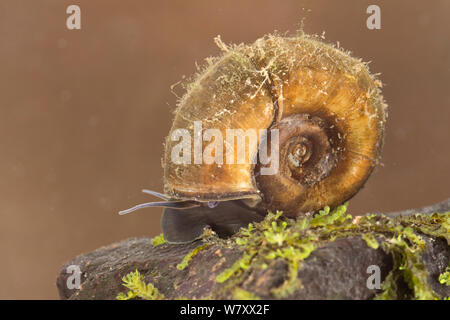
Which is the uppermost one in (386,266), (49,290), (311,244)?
(311,244)

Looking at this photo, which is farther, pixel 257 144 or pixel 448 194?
pixel 448 194

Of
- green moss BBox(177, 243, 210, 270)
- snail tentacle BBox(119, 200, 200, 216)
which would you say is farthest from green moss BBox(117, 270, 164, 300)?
snail tentacle BBox(119, 200, 200, 216)

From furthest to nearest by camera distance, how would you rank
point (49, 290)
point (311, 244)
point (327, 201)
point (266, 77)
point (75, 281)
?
point (49, 290) → point (75, 281) → point (327, 201) → point (266, 77) → point (311, 244)

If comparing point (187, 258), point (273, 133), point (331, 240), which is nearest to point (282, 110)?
point (273, 133)

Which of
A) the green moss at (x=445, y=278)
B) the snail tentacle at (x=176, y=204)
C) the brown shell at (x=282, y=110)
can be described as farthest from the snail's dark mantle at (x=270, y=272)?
the brown shell at (x=282, y=110)

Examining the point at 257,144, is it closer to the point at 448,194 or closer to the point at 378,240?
the point at 378,240

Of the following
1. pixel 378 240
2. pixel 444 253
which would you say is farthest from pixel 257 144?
pixel 444 253
